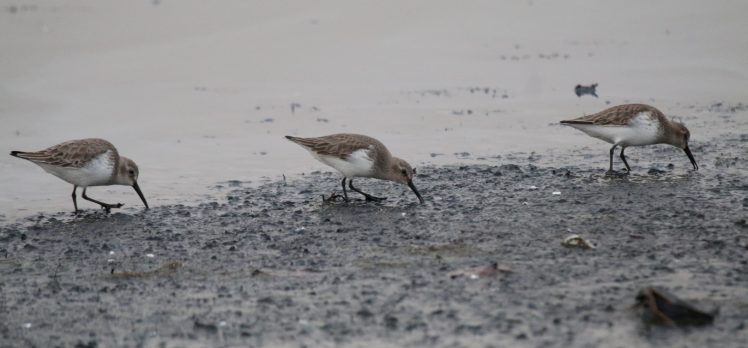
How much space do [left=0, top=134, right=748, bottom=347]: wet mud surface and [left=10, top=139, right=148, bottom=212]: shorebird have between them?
0.49 meters

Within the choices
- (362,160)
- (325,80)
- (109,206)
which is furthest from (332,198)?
(325,80)

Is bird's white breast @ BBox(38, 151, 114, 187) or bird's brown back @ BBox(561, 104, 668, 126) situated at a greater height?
bird's brown back @ BBox(561, 104, 668, 126)

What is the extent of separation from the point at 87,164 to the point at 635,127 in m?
Result: 6.16

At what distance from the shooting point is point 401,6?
21.3 metres

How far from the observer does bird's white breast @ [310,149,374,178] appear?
10516 mm

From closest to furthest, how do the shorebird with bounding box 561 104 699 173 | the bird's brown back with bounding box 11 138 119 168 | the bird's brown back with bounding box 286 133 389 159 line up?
the bird's brown back with bounding box 11 138 119 168, the bird's brown back with bounding box 286 133 389 159, the shorebird with bounding box 561 104 699 173

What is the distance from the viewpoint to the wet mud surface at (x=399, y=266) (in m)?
6.15

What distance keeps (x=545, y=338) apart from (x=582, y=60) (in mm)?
12483

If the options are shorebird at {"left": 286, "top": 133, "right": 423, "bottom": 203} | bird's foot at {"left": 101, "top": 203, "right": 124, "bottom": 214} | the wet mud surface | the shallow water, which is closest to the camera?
the wet mud surface

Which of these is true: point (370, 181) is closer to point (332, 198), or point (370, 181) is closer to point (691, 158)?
point (332, 198)

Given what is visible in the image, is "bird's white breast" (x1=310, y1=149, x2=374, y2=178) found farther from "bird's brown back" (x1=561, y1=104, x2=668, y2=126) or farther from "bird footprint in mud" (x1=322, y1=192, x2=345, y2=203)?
"bird's brown back" (x1=561, y1=104, x2=668, y2=126)

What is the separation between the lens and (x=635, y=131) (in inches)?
446

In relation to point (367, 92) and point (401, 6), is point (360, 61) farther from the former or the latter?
point (401, 6)

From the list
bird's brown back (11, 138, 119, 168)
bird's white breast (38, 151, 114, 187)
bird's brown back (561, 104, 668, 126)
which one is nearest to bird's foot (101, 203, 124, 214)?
bird's white breast (38, 151, 114, 187)
